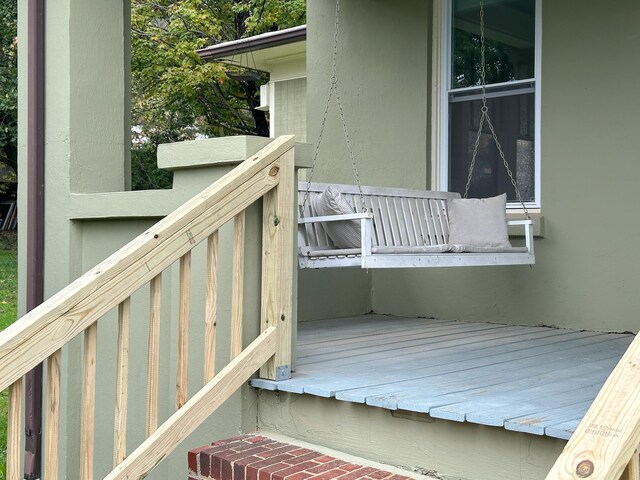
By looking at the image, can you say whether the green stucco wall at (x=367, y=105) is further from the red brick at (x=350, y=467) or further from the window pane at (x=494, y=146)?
the red brick at (x=350, y=467)

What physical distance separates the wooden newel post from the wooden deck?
11 centimetres

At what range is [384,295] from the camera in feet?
21.7

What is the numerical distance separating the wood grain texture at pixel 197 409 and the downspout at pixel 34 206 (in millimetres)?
1583

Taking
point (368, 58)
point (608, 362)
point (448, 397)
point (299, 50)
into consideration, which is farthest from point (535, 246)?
point (299, 50)

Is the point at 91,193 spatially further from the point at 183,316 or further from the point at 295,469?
the point at 295,469

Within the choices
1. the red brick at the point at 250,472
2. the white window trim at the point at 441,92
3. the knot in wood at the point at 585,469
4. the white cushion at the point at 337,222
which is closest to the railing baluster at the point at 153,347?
the red brick at the point at 250,472

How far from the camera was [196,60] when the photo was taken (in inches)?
484

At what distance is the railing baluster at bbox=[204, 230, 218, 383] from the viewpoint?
3363 mm

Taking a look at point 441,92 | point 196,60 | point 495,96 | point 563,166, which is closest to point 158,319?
point 563,166

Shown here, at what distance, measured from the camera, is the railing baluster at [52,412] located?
8.71 feet

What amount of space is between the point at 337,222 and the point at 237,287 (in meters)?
1.52

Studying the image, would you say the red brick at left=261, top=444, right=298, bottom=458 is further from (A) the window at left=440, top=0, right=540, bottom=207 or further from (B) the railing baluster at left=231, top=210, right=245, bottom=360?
(A) the window at left=440, top=0, right=540, bottom=207

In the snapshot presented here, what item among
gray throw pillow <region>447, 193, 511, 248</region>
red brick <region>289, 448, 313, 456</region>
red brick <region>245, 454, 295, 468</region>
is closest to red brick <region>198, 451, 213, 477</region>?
red brick <region>245, 454, 295, 468</region>

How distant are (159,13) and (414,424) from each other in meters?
11.9
